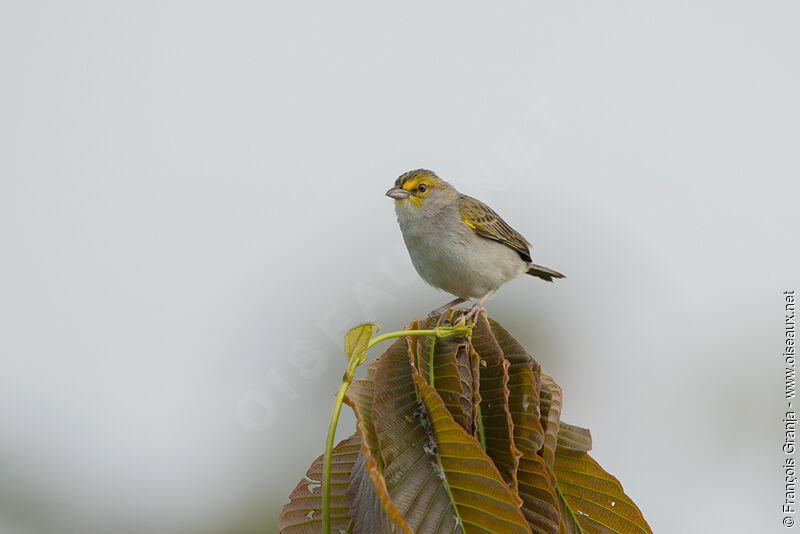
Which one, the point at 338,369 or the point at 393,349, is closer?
the point at 393,349

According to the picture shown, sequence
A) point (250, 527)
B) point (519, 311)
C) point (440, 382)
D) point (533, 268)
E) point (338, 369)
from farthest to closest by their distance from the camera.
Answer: point (519, 311) < point (338, 369) < point (250, 527) < point (533, 268) < point (440, 382)

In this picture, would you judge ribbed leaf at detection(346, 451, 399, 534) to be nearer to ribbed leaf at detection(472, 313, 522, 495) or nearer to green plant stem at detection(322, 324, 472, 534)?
green plant stem at detection(322, 324, 472, 534)

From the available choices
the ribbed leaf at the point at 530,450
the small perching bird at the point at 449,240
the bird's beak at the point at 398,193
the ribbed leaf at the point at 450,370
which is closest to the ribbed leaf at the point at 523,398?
the ribbed leaf at the point at 530,450

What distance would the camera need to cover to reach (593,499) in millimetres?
2334

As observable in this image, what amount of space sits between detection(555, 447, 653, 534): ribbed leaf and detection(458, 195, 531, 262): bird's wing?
7.54 feet

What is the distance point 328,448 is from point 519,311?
17.1ft

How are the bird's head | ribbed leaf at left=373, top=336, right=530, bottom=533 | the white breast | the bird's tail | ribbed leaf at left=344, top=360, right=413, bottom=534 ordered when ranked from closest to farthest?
ribbed leaf at left=344, top=360, right=413, bottom=534, ribbed leaf at left=373, top=336, right=530, bottom=533, the white breast, the bird's head, the bird's tail

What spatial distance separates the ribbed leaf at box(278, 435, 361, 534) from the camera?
2.23 meters

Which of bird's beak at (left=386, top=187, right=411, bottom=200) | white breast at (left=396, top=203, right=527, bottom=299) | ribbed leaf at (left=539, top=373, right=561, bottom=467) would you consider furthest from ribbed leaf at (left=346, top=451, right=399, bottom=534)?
bird's beak at (left=386, top=187, right=411, bottom=200)

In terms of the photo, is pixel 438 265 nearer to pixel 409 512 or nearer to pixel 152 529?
pixel 409 512

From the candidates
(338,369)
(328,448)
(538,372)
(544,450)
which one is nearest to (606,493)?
(544,450)

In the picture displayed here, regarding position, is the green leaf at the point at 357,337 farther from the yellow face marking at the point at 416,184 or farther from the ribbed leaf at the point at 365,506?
the yellow face marking at the point at 416,184

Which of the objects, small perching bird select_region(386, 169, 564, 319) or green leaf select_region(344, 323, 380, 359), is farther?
small perching bird select_region(386, 169, 564, 319)

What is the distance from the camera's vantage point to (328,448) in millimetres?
1902
